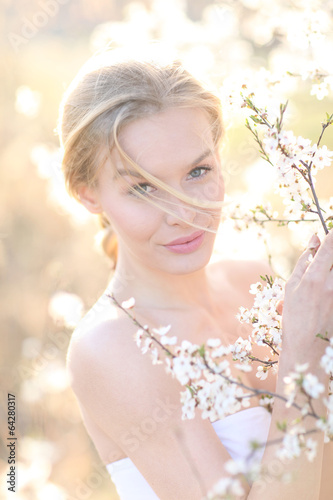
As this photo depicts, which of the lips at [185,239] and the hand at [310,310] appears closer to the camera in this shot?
the hand at [310,310]

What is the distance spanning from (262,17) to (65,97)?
2508mm

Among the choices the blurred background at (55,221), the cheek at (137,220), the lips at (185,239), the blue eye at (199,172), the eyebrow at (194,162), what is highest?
the eyebrow at (194,162)

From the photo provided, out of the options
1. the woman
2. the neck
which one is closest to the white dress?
the woman

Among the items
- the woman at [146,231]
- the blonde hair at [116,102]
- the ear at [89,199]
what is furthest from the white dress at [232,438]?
the ear at [89,199]

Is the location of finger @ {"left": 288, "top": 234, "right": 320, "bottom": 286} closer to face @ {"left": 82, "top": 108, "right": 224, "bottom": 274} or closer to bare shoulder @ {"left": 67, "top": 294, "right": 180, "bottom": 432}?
face @ {"left": 82, "top": 108, "right": 224, "bottom": 274}

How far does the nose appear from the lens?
1.55 m

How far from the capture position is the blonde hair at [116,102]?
1.61 m

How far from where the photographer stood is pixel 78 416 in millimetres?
3572

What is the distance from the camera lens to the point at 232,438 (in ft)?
5.56

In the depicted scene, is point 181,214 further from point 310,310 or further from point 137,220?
point 310,310

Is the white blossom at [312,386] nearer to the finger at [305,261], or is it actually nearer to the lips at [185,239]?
the finger at [305,261]

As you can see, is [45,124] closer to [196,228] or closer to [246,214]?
[196,228]

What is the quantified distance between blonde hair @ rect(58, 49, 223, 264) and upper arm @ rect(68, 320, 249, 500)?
1.52ft

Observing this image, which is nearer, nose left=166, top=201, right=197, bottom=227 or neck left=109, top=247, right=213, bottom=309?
nose left=166, top=201, right=197, bottom=227
